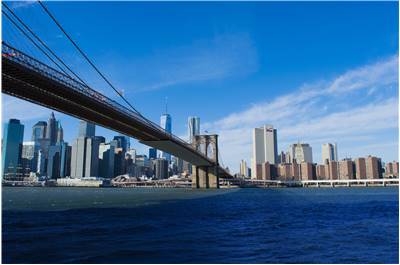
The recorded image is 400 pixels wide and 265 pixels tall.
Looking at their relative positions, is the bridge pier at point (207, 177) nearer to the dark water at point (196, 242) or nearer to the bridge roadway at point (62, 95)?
the bridge roadway at point (62, 95)

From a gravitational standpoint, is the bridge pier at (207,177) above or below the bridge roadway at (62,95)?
below

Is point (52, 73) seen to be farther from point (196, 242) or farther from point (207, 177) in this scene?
point (207, 177)

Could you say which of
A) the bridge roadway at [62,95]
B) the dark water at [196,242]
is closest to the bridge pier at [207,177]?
the bridge roadway at [62,95]

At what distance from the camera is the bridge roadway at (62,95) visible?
97.0ft

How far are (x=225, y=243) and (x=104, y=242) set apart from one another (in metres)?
4.71

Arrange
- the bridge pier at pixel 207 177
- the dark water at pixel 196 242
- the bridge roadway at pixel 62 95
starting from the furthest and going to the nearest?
the bridge pier at pixel 207 177 → the bridge roadway at pixel 62 95 → the dark water at pixel 196 242

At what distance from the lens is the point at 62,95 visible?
126ft

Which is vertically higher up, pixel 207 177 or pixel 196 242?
pixel 207 177

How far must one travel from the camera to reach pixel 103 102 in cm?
4441

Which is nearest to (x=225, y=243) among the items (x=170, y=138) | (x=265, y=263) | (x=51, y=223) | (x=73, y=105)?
(x=265, y=263)

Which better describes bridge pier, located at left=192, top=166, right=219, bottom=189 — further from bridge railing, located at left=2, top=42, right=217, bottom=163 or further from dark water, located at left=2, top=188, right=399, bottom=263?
dark water, located at left=2, top=188, right=399, bottom=263

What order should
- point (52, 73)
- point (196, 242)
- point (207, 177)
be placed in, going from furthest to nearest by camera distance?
point (207, 177) → point (52, 73) → point (196, 242)

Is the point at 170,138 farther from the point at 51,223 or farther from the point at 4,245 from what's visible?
the point at 4,245

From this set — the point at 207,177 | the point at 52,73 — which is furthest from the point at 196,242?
the point at 207,177
